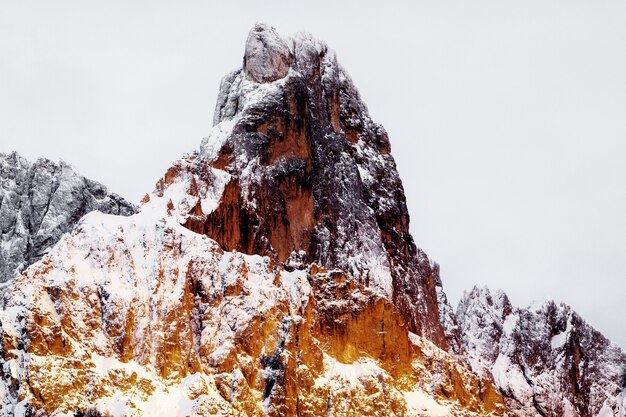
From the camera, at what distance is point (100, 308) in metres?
193

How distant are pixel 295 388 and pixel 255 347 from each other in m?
6.64

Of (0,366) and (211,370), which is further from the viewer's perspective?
(211,370)

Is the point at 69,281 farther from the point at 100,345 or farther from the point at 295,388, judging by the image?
the point at 295,388

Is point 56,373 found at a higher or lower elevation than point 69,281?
lower

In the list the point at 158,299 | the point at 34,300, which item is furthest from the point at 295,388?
the point at 34,300

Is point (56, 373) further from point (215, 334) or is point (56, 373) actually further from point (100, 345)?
point (215, 334)

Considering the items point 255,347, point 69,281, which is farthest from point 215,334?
point 69,281

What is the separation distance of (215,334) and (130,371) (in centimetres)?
1371

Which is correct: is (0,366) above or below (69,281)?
below

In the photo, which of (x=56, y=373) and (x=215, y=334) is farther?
(x=215, y=334)

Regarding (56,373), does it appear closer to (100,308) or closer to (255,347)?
(100,308)

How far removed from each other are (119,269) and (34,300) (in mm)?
14472

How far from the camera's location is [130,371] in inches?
7446

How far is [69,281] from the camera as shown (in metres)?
193
